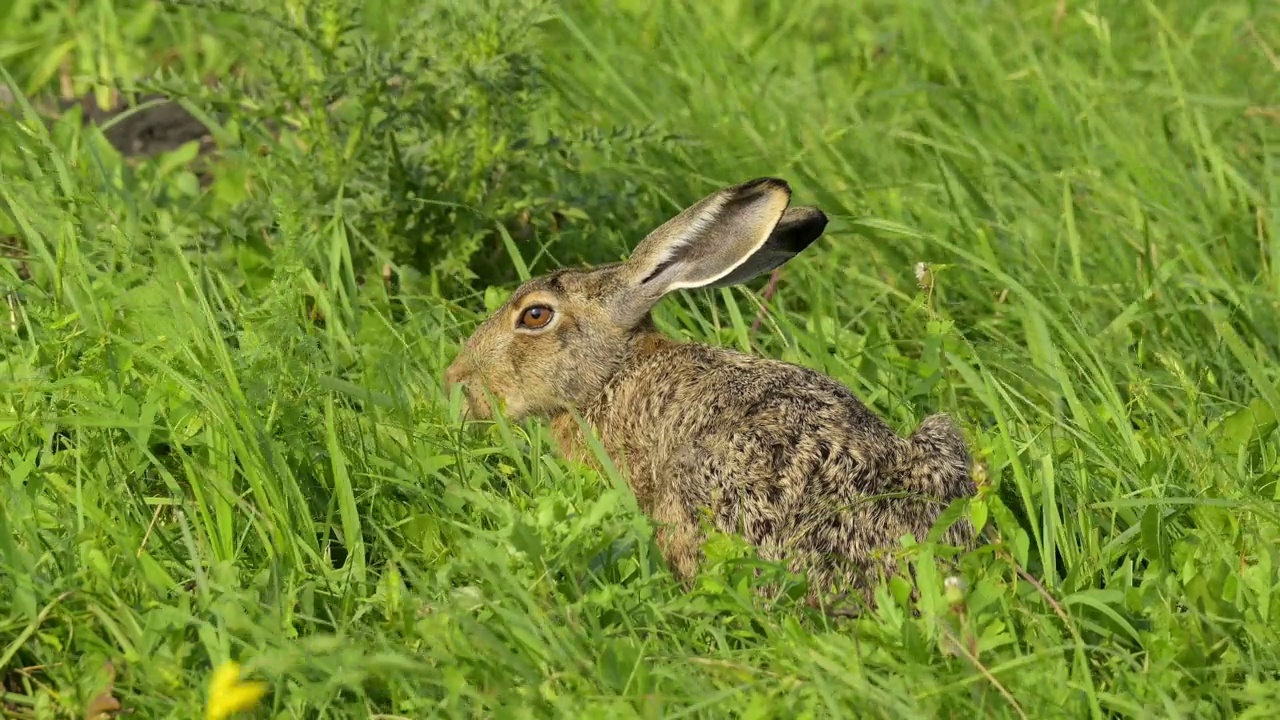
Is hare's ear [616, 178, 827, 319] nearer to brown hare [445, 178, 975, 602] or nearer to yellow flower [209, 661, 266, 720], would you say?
brown hare [445, 178, 975, 602]

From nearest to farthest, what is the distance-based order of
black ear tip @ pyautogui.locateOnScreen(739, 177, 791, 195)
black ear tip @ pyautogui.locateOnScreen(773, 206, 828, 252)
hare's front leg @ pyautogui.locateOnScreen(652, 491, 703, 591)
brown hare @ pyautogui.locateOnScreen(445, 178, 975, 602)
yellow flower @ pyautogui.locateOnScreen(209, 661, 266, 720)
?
yellow flower @ pyautogui.locateOnScreen(209, 661, 266, 720) < brown hare @ pyautogui.locateOnScreen(445, 178, 975, 602) < hare's front leg @ pyautogui.locateOnScreen(652, 491, 703, 591) < black ear tip @ pyautogui.locateOnScreen(739, 177, 791, 195) < black ear tip @ pyautogui.locateOnScreen(773, 206, 828, 252)

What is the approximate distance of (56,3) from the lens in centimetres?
793

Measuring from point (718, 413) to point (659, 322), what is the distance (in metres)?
1.28

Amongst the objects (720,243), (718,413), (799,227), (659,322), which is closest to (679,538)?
(718,413)

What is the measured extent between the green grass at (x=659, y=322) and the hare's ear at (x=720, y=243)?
0.30m

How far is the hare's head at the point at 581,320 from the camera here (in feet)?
18.1

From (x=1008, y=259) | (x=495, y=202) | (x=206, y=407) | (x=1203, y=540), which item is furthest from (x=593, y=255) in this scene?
(x=1203, y=540)

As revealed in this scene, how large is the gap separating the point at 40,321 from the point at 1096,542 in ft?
9.75

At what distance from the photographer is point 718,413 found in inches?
188

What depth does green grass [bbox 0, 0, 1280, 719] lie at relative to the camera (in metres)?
3.72

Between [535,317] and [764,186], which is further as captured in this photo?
[535,317]

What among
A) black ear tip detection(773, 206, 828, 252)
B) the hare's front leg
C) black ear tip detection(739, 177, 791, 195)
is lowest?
the hare's front leg

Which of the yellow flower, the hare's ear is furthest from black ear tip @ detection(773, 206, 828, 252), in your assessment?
the yellow flower

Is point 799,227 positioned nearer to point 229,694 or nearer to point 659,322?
point 659,322
